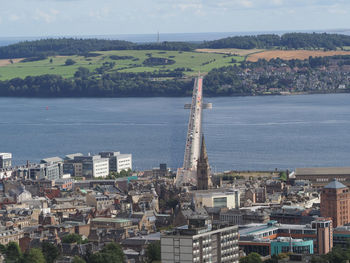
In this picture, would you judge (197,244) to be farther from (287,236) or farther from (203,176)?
(203,176)

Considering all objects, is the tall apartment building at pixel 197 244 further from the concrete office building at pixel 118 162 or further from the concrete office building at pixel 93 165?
the concrete office building at pixel 118 162

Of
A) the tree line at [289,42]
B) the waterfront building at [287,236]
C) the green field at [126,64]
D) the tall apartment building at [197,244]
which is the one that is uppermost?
the tall apartment building at [197,244]

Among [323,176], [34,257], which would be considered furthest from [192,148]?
[34,257]

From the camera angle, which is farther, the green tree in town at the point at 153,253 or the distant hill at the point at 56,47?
the distant hill at the point at 56,47

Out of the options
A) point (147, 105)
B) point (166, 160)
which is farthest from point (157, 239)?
point (147, 105)

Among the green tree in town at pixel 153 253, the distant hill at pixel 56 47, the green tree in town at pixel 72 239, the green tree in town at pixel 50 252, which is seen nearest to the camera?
the green tree in town at pixel 153 253

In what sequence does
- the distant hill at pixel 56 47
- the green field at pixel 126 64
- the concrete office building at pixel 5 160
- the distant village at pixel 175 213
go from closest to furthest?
the distant village at pixel 175 213
the concrete office building at pixel 5 160
the green field at pixel 126 64
the distant hill at pixel 56 47

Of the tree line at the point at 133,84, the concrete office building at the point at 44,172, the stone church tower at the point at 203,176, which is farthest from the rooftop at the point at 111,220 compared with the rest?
the tree line at the point at 133,84
